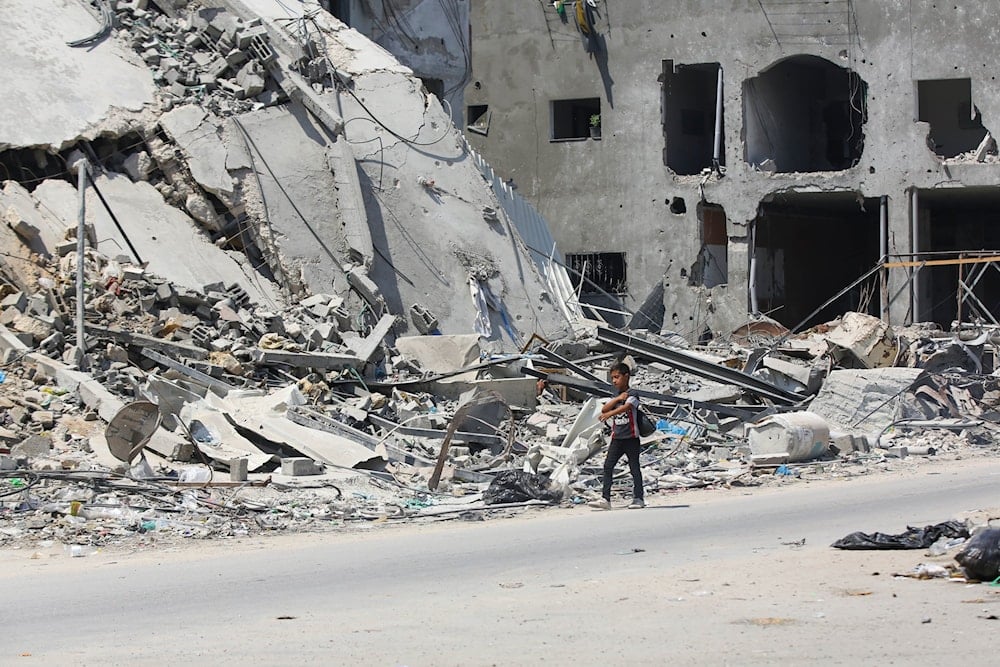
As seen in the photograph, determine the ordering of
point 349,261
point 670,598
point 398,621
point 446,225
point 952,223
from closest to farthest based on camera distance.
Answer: point 398,621, point 670,598, point 349,261, point 446,225, point 952,223

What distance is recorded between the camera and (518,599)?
8484 millimetres

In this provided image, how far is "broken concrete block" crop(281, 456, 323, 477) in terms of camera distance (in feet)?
46.1

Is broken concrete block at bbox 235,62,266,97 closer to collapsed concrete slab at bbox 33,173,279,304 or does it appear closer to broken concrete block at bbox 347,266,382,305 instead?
collapsed concrete slab at bbox 33,173,279,304

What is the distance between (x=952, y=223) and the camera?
123 feet

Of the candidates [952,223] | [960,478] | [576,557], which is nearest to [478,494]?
[576,557]

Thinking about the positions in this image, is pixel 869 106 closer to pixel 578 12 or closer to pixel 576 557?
pixel 578 12

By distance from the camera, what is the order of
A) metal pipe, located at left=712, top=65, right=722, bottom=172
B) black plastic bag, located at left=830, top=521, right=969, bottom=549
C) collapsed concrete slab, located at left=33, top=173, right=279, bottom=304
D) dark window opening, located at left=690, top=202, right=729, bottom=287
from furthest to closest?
dark window opening, located at left=690, top=202, right=729, bottom=287 < metal pipe, located at left=712, top=65, right=722, bottom=172 < collapsed concrete slab, located at left=33, top=173, right=279, bottom=304 < black plastic bag, located at left=830, top=521, right=969, bottom=549

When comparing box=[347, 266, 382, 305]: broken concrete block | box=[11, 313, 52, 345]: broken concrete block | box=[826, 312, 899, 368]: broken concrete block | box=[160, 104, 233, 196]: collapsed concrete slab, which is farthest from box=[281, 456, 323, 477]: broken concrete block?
box=[826, 312, 899, 368]: broken concrete block

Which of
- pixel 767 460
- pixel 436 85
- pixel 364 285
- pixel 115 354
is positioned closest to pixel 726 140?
pixel 436 85

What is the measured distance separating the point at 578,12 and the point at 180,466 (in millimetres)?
21139

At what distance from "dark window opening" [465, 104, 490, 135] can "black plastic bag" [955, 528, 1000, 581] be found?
26.4m

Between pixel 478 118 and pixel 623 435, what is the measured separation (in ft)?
73.9

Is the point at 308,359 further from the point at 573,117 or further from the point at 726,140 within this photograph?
the point at 573,117

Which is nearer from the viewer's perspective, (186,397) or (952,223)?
(186,397)
